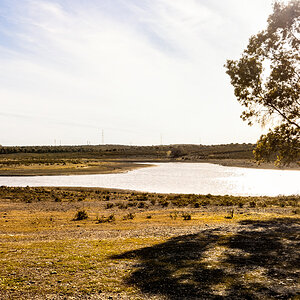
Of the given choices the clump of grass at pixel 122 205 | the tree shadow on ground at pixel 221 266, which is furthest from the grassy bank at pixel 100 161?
the tree shadow on ground at pixel 221 266

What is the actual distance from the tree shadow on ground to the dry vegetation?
2 centimetres

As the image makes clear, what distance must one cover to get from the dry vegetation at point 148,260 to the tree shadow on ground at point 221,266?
2cm

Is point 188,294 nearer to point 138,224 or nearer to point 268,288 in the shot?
point 268,288

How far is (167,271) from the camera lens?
899cm

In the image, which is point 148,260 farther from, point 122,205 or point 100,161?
point 100,161

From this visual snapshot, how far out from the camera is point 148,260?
1013 centimetres

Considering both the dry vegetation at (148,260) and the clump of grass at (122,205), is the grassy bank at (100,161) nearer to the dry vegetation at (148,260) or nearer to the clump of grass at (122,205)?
the clump of grass at (122,205)

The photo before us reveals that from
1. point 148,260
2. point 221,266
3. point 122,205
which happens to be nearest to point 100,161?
point 122,205

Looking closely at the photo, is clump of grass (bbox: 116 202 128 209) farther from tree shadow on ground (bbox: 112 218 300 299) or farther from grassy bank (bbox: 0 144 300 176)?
grassy bank (bbox: 0 144 300 176)

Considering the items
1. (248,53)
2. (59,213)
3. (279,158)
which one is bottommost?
(59,213)

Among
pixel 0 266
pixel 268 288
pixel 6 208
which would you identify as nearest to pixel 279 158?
pixel 268 288

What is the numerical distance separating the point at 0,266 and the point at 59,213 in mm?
14825

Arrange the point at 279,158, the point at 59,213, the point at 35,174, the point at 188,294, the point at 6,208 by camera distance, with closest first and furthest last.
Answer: the point at 188,294
the point at 279,158
the point at 59,213
the point at 6,208
the point at 35,174

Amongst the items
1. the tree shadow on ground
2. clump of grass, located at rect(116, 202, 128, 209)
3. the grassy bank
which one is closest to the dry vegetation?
the tree shadow on ground
